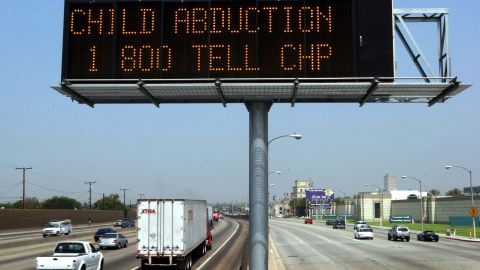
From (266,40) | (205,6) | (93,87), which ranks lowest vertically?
(93,87)

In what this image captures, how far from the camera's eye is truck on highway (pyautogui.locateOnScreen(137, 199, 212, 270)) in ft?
86.9

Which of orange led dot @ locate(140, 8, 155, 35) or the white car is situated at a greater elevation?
orange led dot @ locate(140, 8, 155, 35)

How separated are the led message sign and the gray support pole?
7.61 ft

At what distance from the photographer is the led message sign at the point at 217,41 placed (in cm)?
1208

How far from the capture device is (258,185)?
1398cm

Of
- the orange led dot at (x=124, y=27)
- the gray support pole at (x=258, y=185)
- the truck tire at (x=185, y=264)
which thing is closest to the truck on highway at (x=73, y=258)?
the truck tire at (x=185, y=264)

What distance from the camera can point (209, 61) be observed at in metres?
12.1

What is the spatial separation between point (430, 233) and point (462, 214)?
54612mm

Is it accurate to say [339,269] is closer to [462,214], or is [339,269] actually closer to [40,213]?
[40,213]

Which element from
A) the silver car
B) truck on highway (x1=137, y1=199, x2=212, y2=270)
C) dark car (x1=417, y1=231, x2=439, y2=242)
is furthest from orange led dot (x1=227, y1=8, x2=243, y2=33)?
dark car (x1=417, y1=231, x2=439, y2=242)

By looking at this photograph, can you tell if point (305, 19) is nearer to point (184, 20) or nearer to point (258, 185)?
point (184, 20)

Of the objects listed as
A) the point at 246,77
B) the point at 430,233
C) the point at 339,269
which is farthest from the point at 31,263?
the point at 430,233

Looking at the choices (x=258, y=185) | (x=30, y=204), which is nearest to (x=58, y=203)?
(x=30, y=204)

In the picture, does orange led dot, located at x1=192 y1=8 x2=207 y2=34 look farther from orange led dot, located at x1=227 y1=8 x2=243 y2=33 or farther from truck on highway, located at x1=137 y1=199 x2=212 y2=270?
truck on highway, located at x1=137 y1=199 x2=212 y2=270
